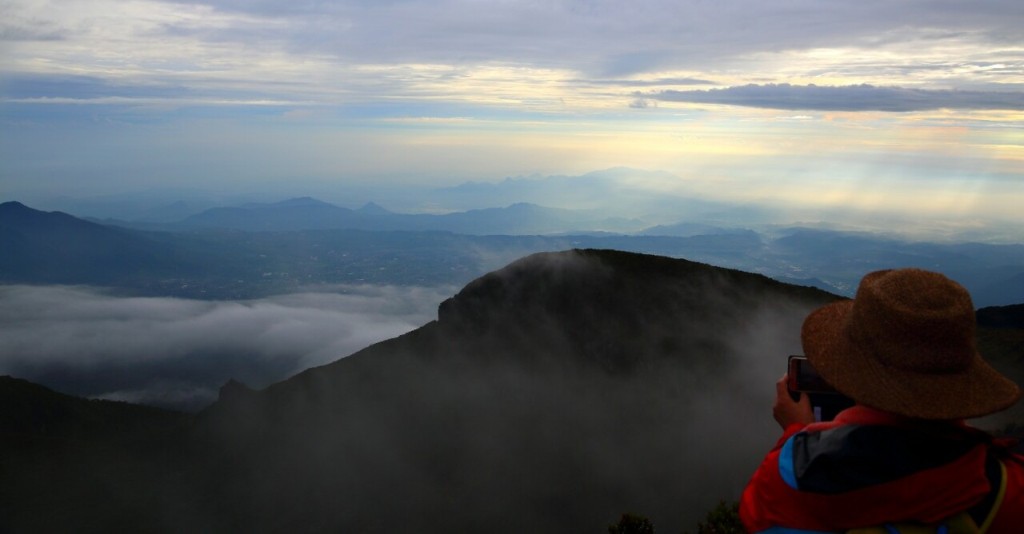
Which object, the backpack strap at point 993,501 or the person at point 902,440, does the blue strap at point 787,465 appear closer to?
the person at point 902,440

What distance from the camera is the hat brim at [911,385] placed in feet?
14.0

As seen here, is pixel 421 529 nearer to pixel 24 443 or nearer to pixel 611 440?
pixel 611 440

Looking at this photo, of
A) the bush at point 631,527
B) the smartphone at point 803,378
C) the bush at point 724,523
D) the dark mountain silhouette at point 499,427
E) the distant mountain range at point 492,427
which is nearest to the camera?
the smartphone at point 803,378

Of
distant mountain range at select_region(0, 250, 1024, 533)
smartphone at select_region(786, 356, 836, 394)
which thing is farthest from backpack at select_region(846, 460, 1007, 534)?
distant mountain range at select_region(0, 250, 1024, 533)

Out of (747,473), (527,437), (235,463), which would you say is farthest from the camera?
(235,463)

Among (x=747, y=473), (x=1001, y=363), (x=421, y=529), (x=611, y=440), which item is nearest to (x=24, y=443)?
(x=421, y=529)

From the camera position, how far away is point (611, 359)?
14150cm

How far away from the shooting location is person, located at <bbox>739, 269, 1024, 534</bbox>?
414 cm

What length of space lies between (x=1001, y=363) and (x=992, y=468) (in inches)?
4504

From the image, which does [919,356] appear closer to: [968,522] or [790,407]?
[968,522]

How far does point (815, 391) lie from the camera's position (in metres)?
5.39

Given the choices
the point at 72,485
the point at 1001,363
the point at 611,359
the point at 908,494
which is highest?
the point at 908,494

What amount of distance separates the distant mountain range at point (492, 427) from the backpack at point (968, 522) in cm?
10334

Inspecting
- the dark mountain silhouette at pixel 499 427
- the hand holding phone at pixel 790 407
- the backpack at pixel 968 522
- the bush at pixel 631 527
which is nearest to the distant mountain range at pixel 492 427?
the dark mountain silhouette at pixel 499 427
